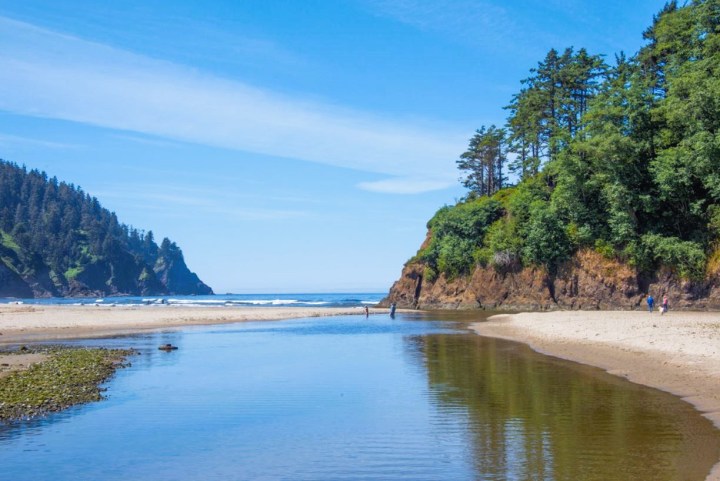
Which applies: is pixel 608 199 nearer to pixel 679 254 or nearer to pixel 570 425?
pixel 679 254

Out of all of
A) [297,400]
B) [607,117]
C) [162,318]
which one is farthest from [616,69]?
[297,400]

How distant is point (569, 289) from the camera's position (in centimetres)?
6962

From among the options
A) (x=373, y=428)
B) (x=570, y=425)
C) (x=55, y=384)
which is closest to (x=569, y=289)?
(x=570, y=425)

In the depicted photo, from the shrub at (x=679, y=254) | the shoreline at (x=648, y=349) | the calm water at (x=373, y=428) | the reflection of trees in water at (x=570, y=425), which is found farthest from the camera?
the shrub at (x=679, y=254)

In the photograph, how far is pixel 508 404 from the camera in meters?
18.4

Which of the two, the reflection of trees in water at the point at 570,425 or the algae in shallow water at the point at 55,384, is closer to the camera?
the reflection of trees in water at the point at 570,425

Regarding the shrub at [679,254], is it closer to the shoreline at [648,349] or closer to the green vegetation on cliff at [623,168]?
the green vegetation on cliff at [623,168]

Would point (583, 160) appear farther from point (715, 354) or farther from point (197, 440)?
point (197, 440)

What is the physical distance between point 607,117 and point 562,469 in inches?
2327

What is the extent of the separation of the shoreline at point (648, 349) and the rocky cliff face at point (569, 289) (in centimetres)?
1943

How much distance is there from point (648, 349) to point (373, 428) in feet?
55.7

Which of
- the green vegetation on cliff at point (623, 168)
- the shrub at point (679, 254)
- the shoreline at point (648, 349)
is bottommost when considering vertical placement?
the shoreline at point (648, 349)

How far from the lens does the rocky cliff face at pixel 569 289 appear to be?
56.4 metres

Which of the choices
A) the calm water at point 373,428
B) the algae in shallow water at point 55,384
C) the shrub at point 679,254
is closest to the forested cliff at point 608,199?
the shrub at point 679,254
